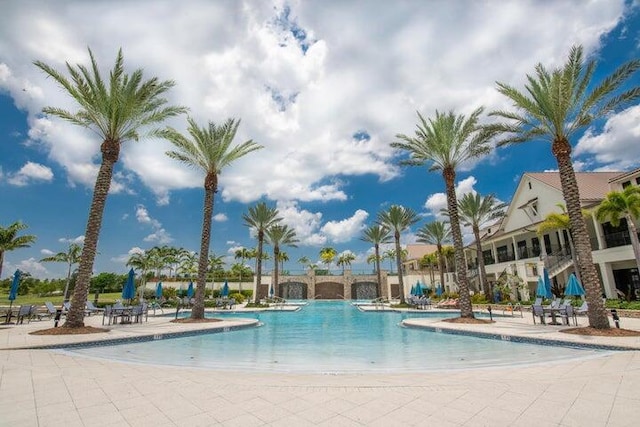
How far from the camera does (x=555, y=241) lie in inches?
1220

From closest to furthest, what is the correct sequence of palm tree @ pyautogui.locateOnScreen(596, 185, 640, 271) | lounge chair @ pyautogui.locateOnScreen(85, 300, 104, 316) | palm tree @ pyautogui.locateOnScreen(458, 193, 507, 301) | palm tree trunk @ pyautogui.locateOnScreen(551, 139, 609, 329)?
palm tree trunk @ pyautogui.locateOnScreen(551, 139, 609, 329) < palm tree @ pyautogui.locateOnScreen(596, 185, 640, 271) < lounge chair @ pyautogui.locateOnScreen(85, 300, 104, 316) < palm tree @ pyautogui.locateOnScreen(458, 193, 507, 301)

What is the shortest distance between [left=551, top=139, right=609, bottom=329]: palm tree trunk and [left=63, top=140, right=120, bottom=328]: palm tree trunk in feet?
63.4

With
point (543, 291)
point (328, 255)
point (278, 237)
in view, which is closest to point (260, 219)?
point (278, 237)

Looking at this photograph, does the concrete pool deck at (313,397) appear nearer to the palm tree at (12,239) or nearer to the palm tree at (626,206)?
the palm tree at (626,206)

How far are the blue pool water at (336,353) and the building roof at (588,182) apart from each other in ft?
72.4

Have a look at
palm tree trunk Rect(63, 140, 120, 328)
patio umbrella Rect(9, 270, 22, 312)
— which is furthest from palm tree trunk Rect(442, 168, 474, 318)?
patio umbrella Rect(9, 270, 22, 312)

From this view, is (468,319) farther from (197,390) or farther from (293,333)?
(197,390)

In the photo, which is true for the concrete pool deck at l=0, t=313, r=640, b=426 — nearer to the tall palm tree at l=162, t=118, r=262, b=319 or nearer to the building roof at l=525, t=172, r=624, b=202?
the tall palm tree at l=162, t=118, r=262, b=319

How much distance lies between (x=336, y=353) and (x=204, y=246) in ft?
38.4

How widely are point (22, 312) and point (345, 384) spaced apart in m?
18.2

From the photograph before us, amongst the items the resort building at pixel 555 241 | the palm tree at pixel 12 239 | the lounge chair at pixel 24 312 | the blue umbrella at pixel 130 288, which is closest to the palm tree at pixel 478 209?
the resort building at pixel 555 241

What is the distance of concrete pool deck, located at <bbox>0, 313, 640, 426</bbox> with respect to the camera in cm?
410

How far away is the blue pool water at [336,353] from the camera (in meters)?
8.58

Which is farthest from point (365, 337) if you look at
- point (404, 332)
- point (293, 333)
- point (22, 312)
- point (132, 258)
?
point (132, 258)
